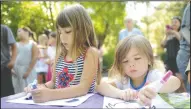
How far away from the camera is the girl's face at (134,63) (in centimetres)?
84

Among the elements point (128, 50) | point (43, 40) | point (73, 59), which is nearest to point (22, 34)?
point (43, 40)

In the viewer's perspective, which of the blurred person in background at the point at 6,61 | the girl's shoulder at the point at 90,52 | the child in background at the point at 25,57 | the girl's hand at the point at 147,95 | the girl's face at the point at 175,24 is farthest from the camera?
the child in background at the point at 25,57

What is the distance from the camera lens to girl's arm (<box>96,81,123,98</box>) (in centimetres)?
90

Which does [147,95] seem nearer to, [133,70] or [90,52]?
[133,70]

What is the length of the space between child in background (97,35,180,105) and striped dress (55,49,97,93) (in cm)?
9

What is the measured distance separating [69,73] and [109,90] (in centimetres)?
18

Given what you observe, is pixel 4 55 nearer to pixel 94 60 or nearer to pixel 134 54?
pixel 94 60

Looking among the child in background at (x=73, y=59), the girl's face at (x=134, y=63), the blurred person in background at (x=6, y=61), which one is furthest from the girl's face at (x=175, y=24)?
the girl's face at (x=134, y=63)

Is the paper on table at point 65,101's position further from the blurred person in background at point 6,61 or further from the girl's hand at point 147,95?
the blurred person in background at point 6,61

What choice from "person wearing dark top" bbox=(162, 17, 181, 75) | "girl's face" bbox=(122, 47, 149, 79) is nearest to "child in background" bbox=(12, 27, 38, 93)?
"person wearing dark top" bbox=(162, 17, 181, 75)

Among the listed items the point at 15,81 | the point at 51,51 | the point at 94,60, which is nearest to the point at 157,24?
the point at 51,51

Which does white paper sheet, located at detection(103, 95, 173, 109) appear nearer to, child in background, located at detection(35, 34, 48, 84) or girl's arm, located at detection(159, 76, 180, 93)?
girl's arm, located at detection(159, 76, 180, 93)

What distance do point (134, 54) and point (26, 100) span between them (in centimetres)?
35

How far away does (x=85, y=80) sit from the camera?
99 centimetres
